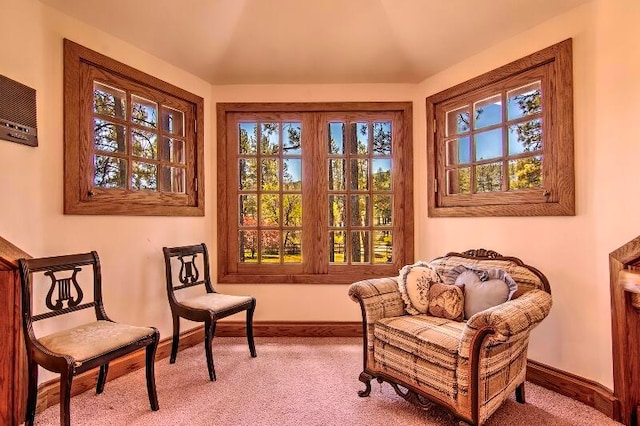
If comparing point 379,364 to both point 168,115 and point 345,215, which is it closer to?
point 345,215

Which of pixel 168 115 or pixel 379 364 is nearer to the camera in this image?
pixel 379 364

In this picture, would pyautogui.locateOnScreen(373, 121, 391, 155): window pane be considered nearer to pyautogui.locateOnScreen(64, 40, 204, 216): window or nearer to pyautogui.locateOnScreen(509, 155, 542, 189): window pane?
pyautogui.locateOnScreen(509, 155, 542, 189): window pane

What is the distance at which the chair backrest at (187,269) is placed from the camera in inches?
103

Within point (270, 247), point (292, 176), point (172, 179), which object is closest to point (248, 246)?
point (270, 247)

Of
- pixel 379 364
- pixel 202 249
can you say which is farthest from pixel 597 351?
pixel 202 249

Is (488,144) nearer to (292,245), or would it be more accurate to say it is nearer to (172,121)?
(292,245)

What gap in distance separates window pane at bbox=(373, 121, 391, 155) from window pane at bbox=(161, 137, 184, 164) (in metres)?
1.78

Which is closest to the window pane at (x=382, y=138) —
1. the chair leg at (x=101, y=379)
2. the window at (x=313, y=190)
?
the window at (x=313, y=190)

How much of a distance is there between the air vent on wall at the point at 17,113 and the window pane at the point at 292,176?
1849 millimetres

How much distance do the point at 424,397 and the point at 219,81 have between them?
3003mm

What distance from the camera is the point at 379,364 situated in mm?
2062

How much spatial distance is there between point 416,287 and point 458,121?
5.15 feet

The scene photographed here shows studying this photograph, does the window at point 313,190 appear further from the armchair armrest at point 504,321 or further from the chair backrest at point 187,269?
the armchair armrest at point 504,321

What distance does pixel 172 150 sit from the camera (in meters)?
2.99
